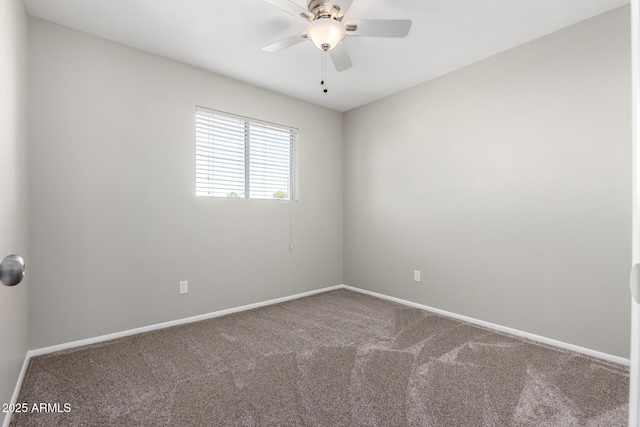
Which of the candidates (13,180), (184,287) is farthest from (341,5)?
(184,287)

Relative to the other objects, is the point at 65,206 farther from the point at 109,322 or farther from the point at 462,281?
the point at 462,281

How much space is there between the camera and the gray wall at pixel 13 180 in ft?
5.20

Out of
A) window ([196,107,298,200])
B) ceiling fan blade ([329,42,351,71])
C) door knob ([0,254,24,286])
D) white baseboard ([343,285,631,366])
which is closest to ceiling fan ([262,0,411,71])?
ceiling fan blade ([329,42,351,71])

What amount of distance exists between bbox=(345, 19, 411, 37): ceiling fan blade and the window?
180cm

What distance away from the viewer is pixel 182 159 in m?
3.08

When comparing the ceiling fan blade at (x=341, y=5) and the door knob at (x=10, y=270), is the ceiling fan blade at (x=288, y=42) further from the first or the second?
the door knob at (x=10, y=270)

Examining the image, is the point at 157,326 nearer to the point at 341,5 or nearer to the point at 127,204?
the point at 127,204

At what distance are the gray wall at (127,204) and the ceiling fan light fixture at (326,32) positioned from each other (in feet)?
5.36

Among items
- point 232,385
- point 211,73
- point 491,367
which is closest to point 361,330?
point 491,367

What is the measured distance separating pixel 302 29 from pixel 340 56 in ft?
1.48

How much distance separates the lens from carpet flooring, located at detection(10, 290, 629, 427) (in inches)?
65.5

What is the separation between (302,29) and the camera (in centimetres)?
257

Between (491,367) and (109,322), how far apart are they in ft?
9.73

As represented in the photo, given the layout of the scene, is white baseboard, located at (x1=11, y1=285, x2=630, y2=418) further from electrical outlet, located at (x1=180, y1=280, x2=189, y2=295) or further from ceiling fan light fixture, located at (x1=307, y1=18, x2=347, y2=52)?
ceiling fan light fixture, located at (x1=307, y1=18, x2=347, y2=52)
